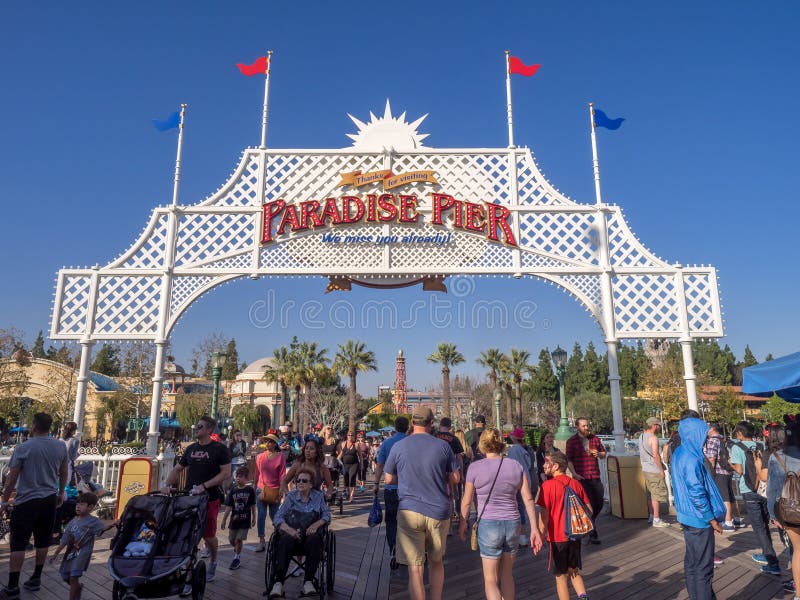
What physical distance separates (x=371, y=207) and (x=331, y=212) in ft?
2.75

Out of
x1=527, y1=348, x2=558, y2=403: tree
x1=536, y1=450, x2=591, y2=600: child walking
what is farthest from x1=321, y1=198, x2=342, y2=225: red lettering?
x1=527, y1=348, x2=558, y2=403: tree

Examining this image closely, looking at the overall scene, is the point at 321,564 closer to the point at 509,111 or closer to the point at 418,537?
the point at 418,537

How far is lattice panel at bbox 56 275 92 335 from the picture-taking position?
30.5 feet

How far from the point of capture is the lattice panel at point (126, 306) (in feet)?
30.9

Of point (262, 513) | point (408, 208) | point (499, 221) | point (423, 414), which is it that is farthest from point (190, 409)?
point (423, 414)

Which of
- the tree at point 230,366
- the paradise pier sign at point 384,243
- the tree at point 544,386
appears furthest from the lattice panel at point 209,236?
the tree at point 230,366

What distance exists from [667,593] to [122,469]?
8.20m

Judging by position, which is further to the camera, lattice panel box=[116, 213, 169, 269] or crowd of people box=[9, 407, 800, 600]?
lattice panel box=[116, 213, 169, 269]

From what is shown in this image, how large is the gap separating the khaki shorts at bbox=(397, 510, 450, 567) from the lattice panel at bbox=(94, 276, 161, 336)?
7.47 meters

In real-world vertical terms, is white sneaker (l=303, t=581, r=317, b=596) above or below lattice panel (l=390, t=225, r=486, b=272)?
below

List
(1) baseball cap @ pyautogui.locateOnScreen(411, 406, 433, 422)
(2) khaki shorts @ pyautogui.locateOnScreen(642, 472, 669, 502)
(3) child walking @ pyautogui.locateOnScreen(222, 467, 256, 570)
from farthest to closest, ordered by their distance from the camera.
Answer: (2) khaki shorts @ pyautogui.locateOnScreen(642, 472, 669, 502) < (3) child walking @ pyautogui.locateOnScreen(222, 467, 256, 570) < (1) baseball cap @ pyautogui.locateOnScreen(411, 406, 433, 422)

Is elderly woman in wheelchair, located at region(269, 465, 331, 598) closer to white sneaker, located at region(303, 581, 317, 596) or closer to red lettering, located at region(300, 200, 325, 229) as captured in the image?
white sneaker, located at region(303, 581, 317, 596)

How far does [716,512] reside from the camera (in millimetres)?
3984

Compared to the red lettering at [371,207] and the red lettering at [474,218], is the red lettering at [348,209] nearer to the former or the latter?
the red lettering at [371,207]
